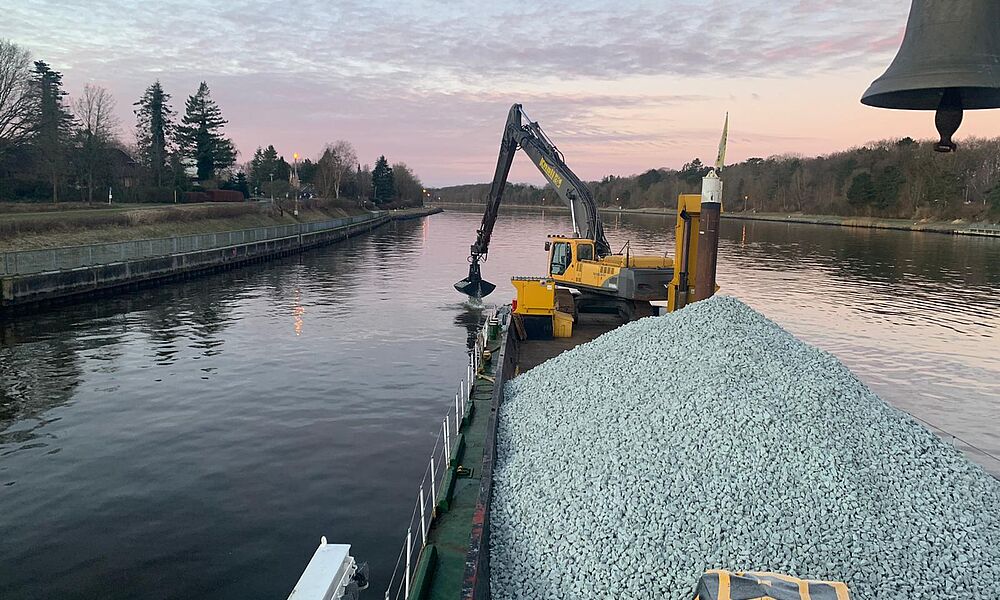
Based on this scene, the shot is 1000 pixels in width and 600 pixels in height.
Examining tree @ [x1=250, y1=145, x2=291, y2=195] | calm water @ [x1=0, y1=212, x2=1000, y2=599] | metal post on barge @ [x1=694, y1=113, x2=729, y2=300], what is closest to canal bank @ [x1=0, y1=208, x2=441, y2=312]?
calm water @ [x1=0, y1=212, x2=1000, y2=599]

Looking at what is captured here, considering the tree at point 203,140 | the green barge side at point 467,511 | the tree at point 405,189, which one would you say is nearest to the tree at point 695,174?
the tree at point 405,189

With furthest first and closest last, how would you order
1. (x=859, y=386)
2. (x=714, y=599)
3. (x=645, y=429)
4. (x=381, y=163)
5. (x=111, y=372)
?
(x=381, y=163), (x=111, y=372), (x=859, y=386), (x=645, y=429), (x=714, y=599)

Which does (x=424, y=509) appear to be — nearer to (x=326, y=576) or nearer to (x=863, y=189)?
(x=326, y=576)

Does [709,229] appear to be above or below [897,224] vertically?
below

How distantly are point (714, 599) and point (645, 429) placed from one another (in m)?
3.42

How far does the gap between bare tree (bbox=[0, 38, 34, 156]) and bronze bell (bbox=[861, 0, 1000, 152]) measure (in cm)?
5783

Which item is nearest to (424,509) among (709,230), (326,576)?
(326,576)

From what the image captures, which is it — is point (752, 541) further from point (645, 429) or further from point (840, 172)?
point (840, 172)

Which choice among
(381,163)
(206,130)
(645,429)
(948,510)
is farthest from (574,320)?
(381,163)

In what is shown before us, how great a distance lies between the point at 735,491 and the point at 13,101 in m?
59.4

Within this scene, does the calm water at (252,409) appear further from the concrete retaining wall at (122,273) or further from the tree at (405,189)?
the tree at (405,189)

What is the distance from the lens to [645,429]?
28.2 ft

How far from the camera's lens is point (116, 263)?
32.4m

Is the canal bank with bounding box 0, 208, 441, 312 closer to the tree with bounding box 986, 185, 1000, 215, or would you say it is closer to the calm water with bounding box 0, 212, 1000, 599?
the calm water with bounding box 0, 212, 1000, 599
